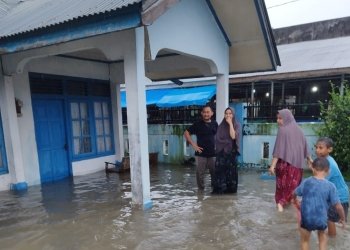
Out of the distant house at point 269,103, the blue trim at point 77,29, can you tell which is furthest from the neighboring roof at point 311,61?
the blue trim at point 77,29

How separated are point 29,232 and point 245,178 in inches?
198

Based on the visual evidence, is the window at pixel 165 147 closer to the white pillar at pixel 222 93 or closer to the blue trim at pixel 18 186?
the white pillar at pixel 222 93

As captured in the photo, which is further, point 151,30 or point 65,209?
point 65,209

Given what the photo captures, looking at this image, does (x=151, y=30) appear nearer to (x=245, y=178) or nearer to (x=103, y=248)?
(x=103, y=248)

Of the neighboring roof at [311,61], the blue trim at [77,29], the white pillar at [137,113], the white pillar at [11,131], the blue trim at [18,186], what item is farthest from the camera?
the neighboring roof at [311,61]

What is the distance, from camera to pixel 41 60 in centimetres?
701

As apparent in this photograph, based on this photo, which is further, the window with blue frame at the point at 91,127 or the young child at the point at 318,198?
the window with blue frame at the point at 91,127

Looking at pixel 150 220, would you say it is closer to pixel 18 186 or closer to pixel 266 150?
pixel 18 186

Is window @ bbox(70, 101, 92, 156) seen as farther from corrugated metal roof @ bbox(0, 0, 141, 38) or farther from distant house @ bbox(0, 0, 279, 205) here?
corrugated metal roof @ bbox(0, 0, 141, 38)

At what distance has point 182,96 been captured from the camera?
11.8 metres

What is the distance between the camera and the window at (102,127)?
8.70m

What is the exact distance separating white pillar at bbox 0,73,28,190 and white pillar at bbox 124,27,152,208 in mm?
3207

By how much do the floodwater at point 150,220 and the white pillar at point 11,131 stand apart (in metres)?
0.47

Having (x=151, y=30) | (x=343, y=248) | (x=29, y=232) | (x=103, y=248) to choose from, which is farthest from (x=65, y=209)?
(x=343, y=248)
